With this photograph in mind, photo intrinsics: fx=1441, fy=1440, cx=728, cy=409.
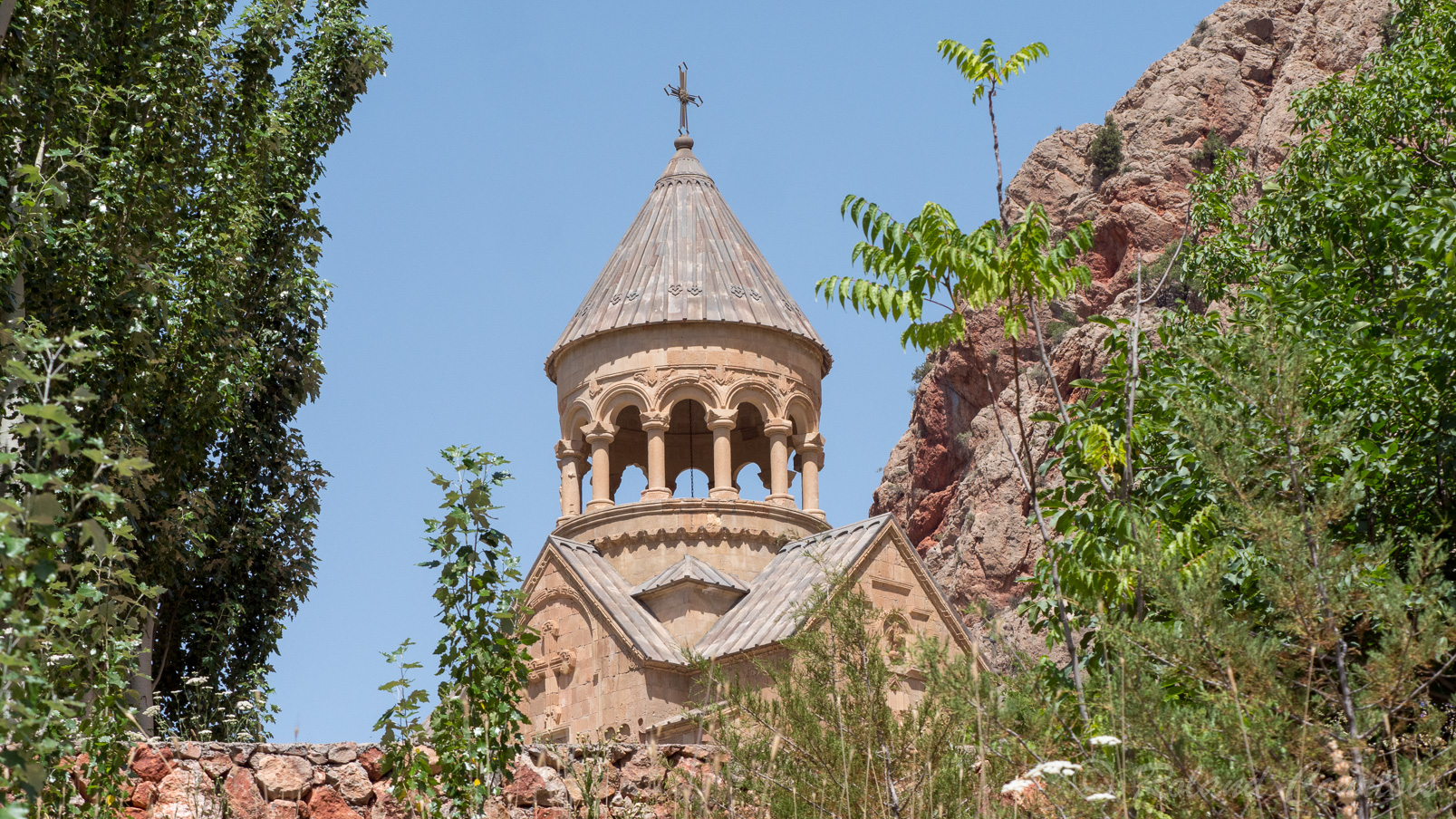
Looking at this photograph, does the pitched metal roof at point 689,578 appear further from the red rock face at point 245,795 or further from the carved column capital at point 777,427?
the red rock face at point 245,795

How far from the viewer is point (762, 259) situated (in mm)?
20609

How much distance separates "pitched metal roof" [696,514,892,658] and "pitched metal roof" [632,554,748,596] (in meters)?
0.27

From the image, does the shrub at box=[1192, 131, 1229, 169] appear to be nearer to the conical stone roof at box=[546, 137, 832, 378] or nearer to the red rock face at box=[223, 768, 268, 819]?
the conical stone roof at box=[546, 137, 832, 378]

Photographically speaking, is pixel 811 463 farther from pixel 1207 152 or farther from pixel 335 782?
pixel 1207 152

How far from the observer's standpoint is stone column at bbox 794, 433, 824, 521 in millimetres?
19312

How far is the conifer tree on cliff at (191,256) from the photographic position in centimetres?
948

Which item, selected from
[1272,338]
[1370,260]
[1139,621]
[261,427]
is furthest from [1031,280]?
[261,427]

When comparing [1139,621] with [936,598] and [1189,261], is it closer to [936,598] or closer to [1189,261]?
[1189,261]

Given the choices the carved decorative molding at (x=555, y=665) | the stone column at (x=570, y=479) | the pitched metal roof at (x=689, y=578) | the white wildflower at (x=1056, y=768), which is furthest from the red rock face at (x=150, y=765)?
the stone column at (x=570, y=479)

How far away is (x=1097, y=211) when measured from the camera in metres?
45.7

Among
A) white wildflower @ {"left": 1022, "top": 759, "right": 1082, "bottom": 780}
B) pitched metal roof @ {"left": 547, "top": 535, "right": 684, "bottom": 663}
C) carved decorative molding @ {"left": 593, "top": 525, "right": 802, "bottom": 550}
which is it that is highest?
carved decorative molding @ {"left": 593, "top": 525, "right": 802, "bottom": 550}

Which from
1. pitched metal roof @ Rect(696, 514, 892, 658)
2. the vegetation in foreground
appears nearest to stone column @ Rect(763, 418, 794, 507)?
pitched metal roof @ Rect(696, 514, 892, 658)

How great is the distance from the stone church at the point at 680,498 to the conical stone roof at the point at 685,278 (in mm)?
26

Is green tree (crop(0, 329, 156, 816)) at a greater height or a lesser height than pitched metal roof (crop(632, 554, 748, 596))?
lesser
